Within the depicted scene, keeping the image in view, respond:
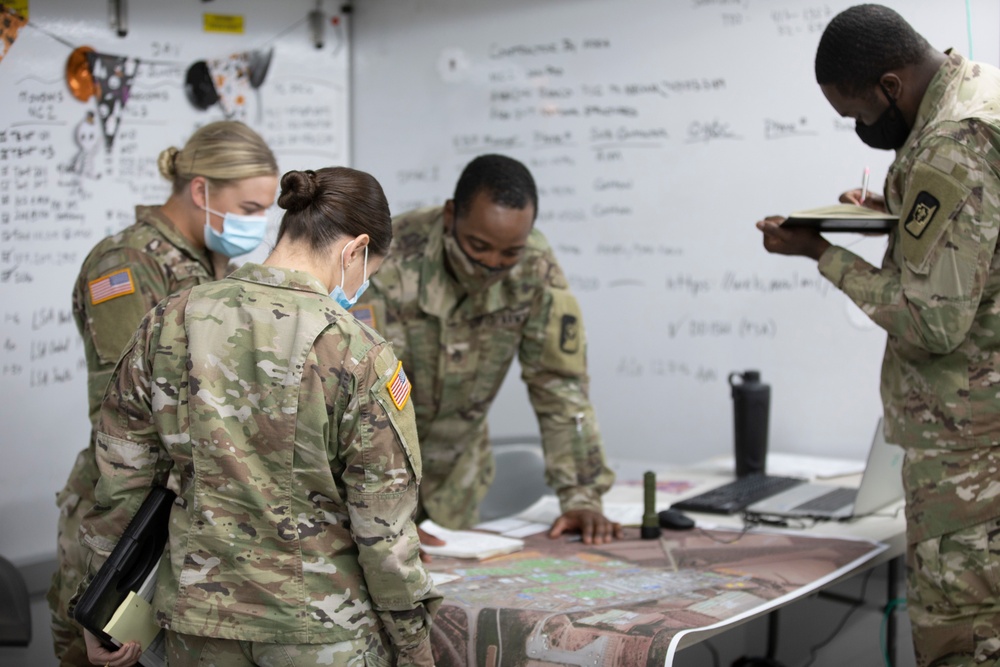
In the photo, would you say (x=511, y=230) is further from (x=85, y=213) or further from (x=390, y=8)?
(x=390, y=8)

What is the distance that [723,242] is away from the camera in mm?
3418

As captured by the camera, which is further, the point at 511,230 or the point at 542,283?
the point at 542,283

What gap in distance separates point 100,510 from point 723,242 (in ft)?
7.95

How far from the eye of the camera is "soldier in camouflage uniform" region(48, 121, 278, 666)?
6.49 feet

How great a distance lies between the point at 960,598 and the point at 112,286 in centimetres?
173

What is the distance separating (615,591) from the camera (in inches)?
73.6

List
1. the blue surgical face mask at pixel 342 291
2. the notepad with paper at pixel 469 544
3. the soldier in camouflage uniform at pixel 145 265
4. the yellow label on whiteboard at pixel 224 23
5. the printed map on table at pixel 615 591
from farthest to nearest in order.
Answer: the yellow label on whiteboard at pixel 224 23 → the notepad with paper at pixel 469 544 → the soldier in camouflage uniform at pixel 145 265 → the printed map on table at pixel 615 591 → the blue surgical face mask at pixel 342 291

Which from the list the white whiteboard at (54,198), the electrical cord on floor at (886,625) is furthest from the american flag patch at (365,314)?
the electrical cord on floor at (886,625)

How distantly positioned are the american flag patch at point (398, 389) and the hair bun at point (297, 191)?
0.28 m

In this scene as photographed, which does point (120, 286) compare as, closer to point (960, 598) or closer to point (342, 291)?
point (342, 291)

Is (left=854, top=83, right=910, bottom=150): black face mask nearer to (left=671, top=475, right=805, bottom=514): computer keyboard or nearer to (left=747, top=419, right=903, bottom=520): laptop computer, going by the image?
(left=747, top=419, right=903, bottom=520): laptop computer

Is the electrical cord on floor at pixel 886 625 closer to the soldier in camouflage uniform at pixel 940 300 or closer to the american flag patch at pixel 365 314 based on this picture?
the soldier in camouflage uniform at pixel 940 300

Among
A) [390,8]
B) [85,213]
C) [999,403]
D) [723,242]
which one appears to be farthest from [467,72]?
[999,403]

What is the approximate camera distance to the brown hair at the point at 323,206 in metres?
1.48
